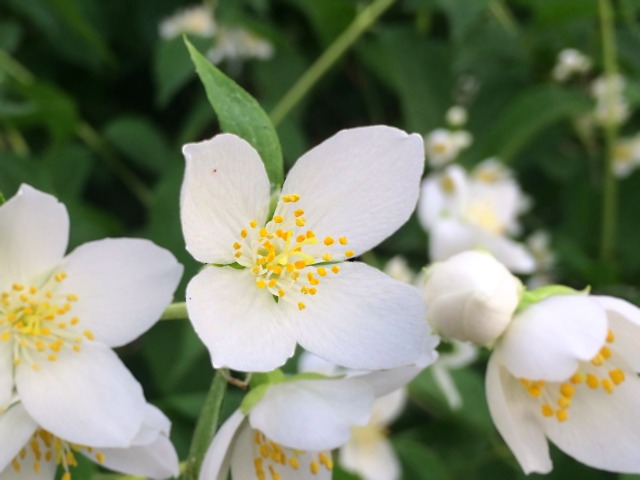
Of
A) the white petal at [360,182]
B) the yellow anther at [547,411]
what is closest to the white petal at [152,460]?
the white petal at [360,182]

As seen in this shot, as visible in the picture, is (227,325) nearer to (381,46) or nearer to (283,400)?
(283,400)

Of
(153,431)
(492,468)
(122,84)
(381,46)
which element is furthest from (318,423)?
(122,84)

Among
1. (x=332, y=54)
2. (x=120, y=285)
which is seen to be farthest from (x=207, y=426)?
(x=332, y=54)

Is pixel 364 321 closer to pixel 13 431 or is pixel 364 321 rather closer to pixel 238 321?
pixel 238 321

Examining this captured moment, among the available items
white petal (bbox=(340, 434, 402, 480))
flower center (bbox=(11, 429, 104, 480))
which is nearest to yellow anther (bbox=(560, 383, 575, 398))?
flower center (bbox=(11, 429, 104, 480))

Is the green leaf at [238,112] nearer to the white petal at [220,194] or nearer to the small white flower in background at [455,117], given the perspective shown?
the white petal at [220,194]

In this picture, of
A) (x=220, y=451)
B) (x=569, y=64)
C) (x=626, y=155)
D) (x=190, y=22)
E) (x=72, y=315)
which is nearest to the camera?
(x=220, y=451)

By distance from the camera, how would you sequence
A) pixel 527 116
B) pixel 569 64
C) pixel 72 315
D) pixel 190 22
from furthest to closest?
1. pixel 190 22
2. pixel 569 64
3. pixel 527 116
4. pixel 72 315
